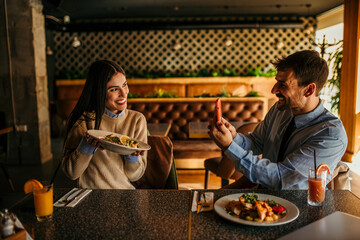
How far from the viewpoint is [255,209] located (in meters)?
0.97

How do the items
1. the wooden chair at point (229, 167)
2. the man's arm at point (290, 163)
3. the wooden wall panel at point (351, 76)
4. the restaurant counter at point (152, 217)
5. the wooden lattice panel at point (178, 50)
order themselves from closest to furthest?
the restaurant counter at point (152, 217) → the man's arm at point (290, 163) → the wooden chair at point (229, 167) → the wooden wall panel at point (351, 76) → the wooden lattice panel at point (178, 50)

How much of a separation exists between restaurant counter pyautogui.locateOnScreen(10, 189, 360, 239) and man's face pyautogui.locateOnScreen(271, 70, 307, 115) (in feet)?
1.28

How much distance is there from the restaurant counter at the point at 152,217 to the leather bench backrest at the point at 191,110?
2853 mm

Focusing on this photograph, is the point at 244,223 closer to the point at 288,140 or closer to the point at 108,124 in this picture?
the point at 288,140

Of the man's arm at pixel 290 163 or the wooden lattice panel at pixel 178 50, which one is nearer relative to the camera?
the man's arm at pixel 290 163

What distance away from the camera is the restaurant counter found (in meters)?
0.88

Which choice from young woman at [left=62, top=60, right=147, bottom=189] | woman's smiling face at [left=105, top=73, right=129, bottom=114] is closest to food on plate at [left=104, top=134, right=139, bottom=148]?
young woman at [left=62, top=60, right=147, bottom=189]

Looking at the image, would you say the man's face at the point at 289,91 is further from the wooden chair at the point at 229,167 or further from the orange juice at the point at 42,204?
the wooden chair at the point at 229,167

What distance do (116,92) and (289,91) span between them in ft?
2.48

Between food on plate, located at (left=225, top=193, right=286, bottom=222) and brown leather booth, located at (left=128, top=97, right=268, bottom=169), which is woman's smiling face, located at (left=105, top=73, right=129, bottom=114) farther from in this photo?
brown leather booth, located at (left=128, top=97, right=268, bottom=169)

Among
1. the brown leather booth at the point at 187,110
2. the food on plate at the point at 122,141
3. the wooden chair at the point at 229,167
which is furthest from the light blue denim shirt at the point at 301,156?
the brown leather booth at the point at 187,110

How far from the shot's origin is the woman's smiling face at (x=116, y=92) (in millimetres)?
1414

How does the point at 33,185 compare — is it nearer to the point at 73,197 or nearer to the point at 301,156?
the point at 73,197

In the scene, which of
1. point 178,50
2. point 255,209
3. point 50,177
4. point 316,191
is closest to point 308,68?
point 316,191
